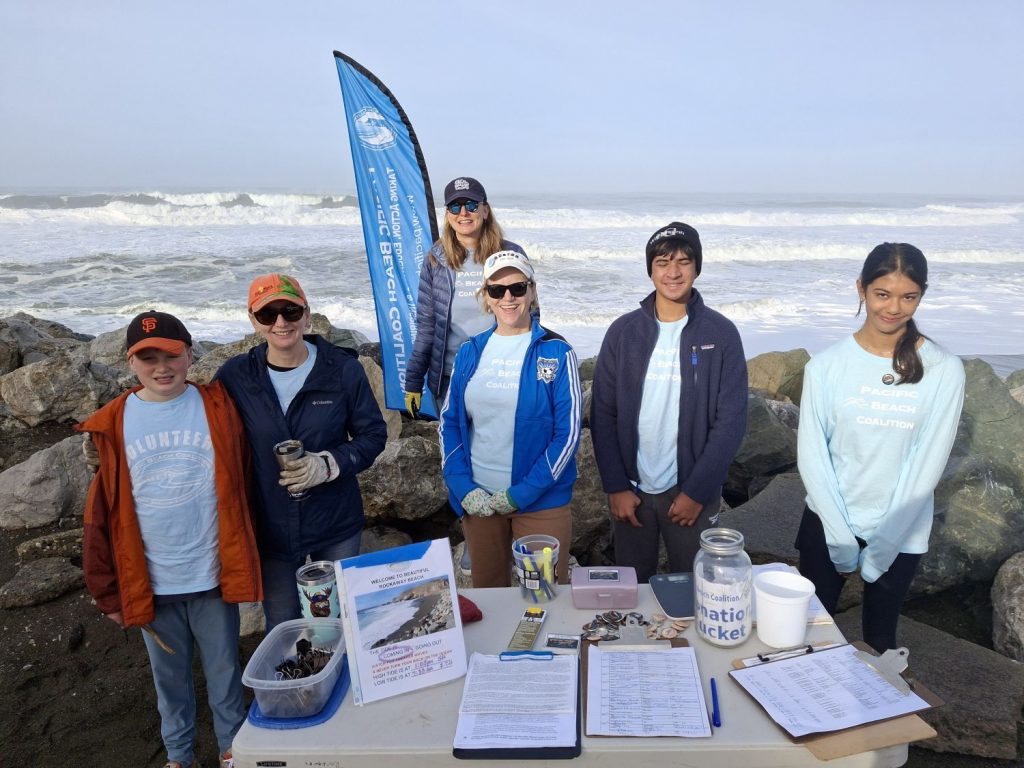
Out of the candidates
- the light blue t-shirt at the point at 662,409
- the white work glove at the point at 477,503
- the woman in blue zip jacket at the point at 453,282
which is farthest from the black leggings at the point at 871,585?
the woman in blue zip jacket at the point at 453,282

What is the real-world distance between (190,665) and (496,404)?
1.55m

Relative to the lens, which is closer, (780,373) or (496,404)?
(496,404)

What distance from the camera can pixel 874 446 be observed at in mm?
2574

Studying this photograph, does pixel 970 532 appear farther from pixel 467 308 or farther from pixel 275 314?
pixel 275 314

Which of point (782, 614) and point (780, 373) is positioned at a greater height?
point (782, 614)

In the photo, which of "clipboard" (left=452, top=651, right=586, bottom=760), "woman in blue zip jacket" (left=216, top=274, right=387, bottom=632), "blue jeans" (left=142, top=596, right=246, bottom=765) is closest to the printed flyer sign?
"clipboard" (left=452, top=651, right=586, bottom=760)

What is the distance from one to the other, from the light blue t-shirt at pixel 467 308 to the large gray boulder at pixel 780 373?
4.14 metres

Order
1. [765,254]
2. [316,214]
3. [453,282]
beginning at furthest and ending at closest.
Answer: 1. [316,214]
2. [765,254]
3. [453,282]

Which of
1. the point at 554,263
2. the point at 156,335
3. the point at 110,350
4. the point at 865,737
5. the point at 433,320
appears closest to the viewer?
the point at 865,737

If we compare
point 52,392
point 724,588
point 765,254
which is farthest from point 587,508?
point 765,254

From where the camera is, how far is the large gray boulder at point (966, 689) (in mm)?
2902

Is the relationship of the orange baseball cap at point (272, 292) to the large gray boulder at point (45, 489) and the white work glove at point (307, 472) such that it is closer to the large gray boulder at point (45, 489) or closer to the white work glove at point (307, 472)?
the white work glove at point (307, 472)

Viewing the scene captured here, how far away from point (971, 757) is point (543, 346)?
94.5 inches

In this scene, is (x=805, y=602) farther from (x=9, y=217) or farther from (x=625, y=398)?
(x=9, y=217)
